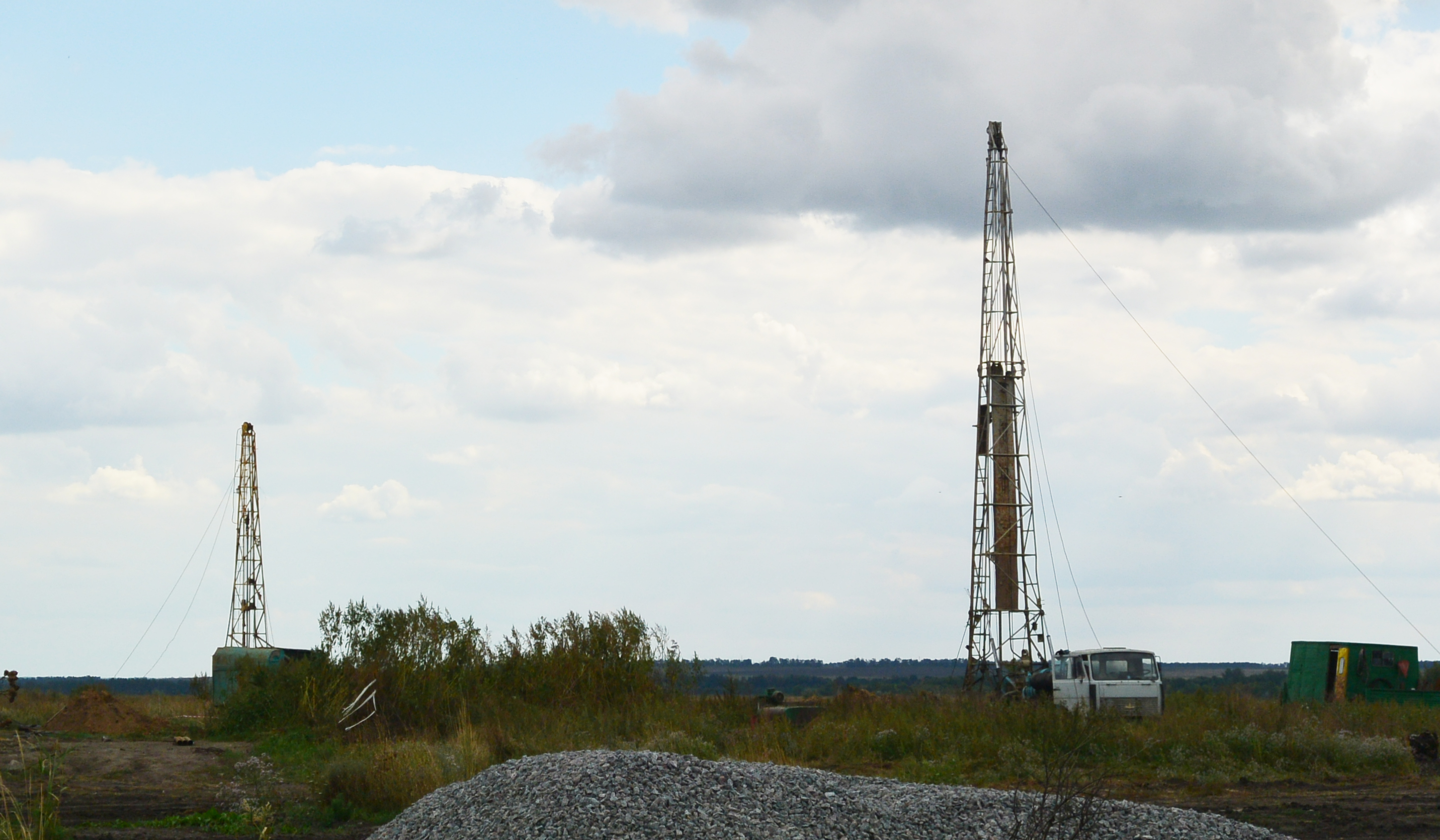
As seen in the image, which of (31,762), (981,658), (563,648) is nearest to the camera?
(31,762)

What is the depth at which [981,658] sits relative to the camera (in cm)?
3794

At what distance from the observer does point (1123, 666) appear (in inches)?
1139

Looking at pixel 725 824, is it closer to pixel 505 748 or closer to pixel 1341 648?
pixel 505 748

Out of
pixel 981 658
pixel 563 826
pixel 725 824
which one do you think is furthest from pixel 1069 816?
pixel 981 658

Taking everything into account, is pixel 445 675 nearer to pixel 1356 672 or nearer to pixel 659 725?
pixel 659 725

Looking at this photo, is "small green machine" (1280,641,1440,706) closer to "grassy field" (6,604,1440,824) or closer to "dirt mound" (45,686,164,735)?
"grassy field" (6,604,1440,824)

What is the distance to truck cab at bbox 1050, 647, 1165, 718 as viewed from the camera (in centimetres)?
2839

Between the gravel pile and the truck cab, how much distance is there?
48.7 ft

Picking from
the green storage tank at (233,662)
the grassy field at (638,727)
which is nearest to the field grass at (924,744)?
the grassy field at (638,727)

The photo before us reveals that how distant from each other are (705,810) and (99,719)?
72.9ft

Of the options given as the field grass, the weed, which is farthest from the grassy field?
the weed

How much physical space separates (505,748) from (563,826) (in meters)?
9.79

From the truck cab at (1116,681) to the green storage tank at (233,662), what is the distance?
1990 centimetres

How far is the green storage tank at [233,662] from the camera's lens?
38938 mm
